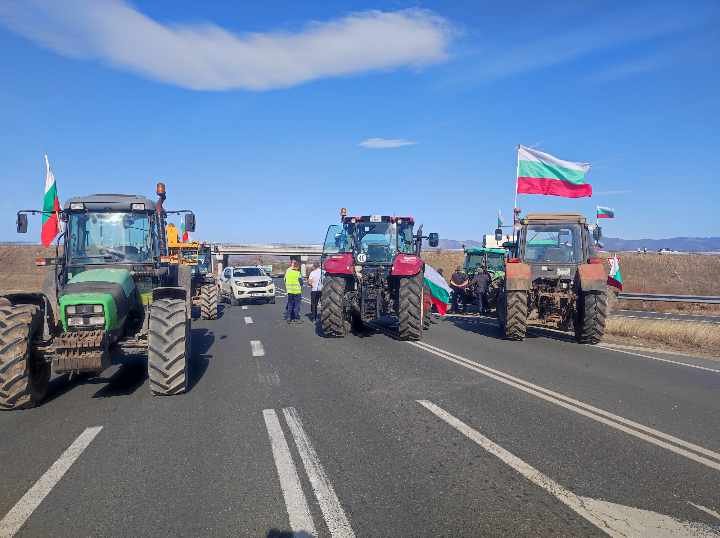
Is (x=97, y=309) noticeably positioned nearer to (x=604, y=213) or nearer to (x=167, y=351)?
(x=167, y=351)

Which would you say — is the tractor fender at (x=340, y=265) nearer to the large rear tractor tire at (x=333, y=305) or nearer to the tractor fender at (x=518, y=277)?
the large rear tractor tire at (x=333, y=305)

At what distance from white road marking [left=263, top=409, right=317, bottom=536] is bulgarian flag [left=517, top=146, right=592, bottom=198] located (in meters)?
13.2

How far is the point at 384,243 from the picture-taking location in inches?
567

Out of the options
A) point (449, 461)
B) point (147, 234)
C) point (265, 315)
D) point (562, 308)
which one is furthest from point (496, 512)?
point (265, 315)

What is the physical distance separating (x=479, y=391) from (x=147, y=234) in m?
5.92

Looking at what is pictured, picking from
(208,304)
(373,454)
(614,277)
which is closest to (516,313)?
(373,454)

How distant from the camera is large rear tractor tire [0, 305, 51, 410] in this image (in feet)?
22.5

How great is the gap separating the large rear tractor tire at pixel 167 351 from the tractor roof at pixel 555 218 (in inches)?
353

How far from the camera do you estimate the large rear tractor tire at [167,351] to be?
7.53 metres

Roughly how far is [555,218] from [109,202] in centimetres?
968

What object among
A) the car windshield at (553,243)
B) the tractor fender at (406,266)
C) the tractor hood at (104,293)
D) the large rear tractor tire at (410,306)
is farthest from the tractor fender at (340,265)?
the tractor hood at (104,293)

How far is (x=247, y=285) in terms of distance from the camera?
85.1ft

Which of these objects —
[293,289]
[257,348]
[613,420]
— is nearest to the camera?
[613,420]

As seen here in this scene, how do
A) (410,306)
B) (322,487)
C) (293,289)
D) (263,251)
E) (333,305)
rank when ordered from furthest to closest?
(263,251) → (293,289) → (333,305) → (410,306) → (322,487)
